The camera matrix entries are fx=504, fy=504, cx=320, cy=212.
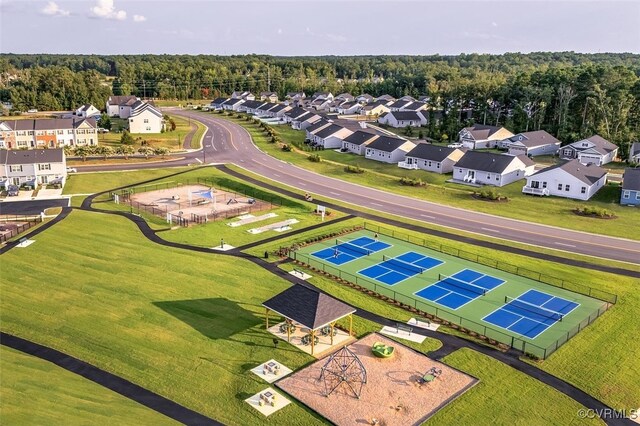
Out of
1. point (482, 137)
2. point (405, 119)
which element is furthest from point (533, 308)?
point (405, 119)

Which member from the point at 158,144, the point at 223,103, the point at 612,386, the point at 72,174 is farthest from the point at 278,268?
the point at 223,103

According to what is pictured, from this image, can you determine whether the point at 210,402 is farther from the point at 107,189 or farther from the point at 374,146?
the point at 374,146

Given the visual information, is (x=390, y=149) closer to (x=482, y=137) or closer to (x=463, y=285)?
(x=482, y=137)

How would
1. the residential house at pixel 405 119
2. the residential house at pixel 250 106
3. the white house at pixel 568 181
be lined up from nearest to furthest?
the white house at pixel 568 181
the residential house at pixel 405 119
the residential house at pixel 250 106

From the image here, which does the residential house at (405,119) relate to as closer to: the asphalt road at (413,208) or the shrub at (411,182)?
the asphalt road at (413,208)

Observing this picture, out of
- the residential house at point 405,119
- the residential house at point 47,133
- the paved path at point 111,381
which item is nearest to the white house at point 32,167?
the residential house at point 47,133
